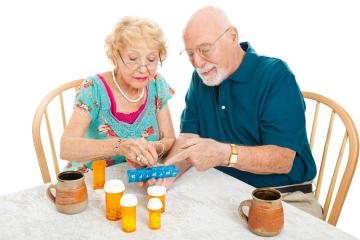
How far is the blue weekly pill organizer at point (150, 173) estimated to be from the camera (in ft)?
4.94

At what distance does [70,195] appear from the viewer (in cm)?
137

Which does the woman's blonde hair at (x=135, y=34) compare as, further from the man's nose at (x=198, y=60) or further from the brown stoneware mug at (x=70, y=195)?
the brown stoneware mug at (x=70, y=195)

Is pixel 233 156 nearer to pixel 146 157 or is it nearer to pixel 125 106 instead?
pixel 146 157

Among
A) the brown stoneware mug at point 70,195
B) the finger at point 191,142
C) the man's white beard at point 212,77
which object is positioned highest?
the man's white beard at point 212,77

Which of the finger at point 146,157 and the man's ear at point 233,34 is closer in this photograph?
the finger at point 146,157

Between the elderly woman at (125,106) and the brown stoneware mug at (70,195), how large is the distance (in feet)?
0.98

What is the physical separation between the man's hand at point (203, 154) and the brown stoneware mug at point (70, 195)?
0.37 meters

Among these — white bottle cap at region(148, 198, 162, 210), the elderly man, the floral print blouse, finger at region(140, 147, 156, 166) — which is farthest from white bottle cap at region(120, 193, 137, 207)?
the floral print blouse

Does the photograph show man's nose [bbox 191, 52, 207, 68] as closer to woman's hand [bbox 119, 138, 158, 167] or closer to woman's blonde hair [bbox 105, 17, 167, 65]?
woman's blonde hair [bbox 105, 17, 167, 65]

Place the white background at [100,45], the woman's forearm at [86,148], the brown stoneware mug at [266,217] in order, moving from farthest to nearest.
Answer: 1. the white background at [100,45]
2. the woman's forearm at [86,148]
3. the brown stoneware mug at [266,217]

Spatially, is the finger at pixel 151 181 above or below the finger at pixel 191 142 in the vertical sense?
below

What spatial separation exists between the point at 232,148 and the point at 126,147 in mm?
402

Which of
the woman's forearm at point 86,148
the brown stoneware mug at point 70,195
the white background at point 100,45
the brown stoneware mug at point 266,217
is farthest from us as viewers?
the white background at point 100,45

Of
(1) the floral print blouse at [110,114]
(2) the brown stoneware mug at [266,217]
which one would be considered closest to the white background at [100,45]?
(1) the floral print blouse at [110,114]
